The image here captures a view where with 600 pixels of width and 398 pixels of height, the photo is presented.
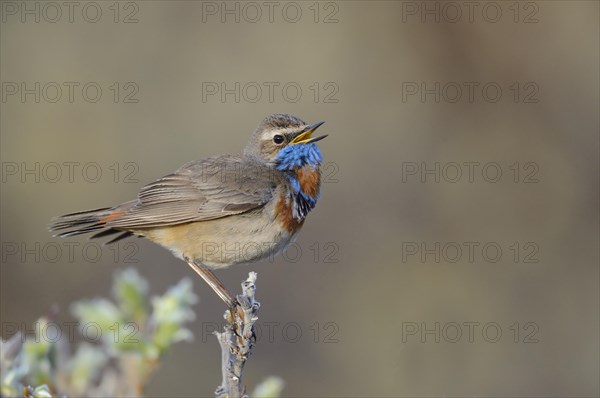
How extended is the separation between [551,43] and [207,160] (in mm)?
7200

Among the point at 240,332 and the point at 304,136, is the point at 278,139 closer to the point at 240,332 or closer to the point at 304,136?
the point at 304,136

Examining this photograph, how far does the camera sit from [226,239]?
6242 millimetres

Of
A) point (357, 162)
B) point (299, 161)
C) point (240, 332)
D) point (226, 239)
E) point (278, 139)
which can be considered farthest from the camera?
point (357, 162)

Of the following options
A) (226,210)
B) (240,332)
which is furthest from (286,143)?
(240,332)

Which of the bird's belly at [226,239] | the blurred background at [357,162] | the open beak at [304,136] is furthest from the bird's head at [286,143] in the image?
the blurred background at [357,162]

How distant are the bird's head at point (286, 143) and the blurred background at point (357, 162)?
151 inches

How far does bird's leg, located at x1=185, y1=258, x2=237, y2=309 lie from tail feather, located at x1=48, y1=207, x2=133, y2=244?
2.08 feet

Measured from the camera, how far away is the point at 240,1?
12.5 meters

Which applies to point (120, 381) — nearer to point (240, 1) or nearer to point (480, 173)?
point (480, 173)

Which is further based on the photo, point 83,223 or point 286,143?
point 286,143

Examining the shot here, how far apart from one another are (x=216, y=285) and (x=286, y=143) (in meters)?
1.26

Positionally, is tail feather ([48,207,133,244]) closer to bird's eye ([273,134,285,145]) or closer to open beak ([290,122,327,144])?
bird's eye ([273,134,285,145])

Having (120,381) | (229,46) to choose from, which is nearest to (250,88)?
(229,46)

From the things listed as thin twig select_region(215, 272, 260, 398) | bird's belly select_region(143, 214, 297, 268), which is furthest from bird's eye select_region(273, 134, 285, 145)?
thin twig select_region(215, 272, 260, 398)
